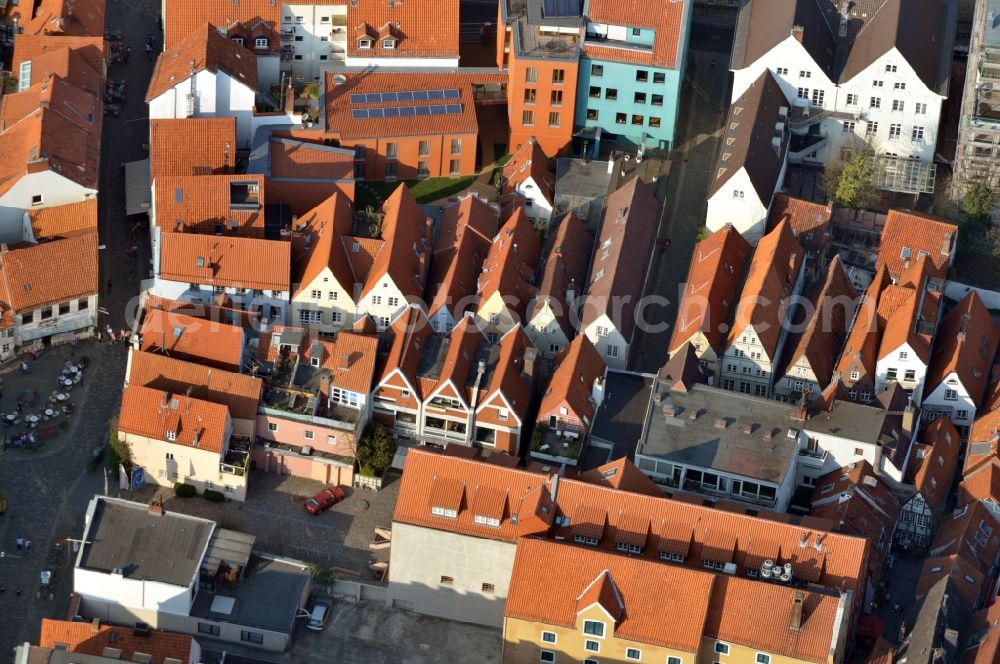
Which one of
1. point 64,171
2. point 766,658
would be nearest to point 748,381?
point 766,658

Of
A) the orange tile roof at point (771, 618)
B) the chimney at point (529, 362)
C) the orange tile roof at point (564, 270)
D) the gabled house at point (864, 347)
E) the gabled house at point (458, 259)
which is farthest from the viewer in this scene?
the gabled house at point (458, 259)

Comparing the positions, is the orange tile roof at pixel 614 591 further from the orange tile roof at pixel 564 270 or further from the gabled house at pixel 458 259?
the gabled house at pixel 458 259

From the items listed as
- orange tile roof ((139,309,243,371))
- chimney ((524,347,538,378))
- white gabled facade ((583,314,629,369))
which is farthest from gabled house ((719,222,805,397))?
orange tile roof ((139,309,243,371))

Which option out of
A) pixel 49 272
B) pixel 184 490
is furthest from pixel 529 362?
pixel 49 272

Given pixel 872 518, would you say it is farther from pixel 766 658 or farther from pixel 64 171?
pixel 64 171

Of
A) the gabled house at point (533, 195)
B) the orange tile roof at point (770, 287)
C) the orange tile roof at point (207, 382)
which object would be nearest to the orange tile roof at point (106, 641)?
the orange tile roof at point (207, 382)

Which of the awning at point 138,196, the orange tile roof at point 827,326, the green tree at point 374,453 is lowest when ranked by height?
the green tree at point 374,453

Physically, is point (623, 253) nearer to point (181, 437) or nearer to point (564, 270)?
point (564, 270)
